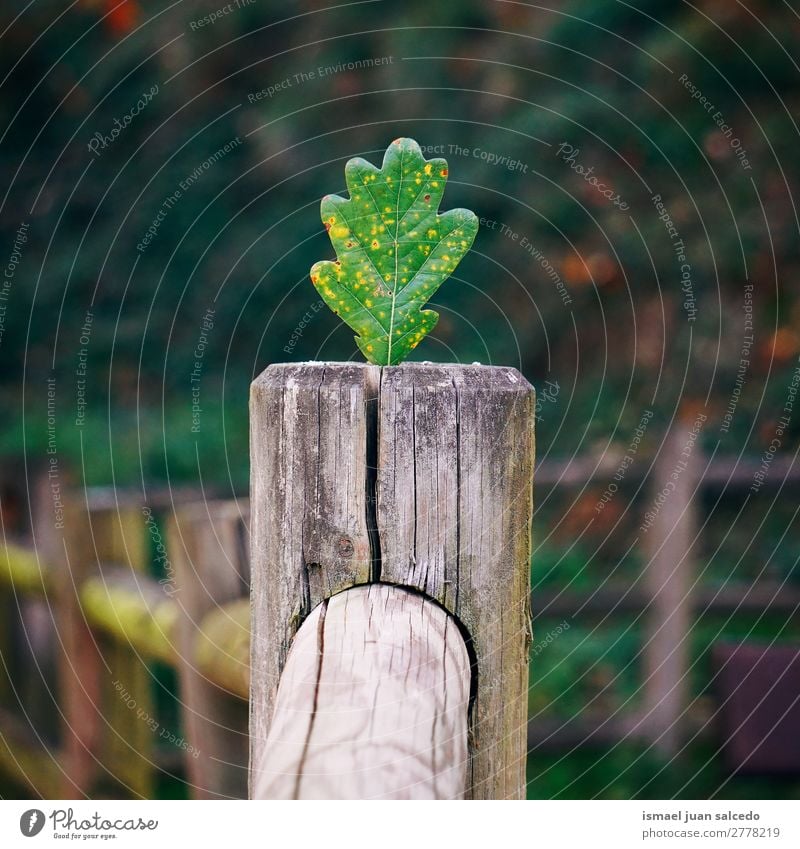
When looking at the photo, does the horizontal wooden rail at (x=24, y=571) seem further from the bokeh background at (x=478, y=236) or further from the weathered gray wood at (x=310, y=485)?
the weathered gray wood at (x=310, y=485)

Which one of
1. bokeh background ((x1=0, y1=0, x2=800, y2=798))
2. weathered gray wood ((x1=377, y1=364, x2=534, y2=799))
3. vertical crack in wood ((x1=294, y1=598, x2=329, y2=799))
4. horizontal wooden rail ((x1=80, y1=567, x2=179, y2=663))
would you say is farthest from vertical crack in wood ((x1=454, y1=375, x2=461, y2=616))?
bokeh background ((x1=0, y1=0, x2=800, y2=798))

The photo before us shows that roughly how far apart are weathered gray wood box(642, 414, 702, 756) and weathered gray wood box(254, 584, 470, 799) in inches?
119

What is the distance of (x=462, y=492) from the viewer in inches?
38.9

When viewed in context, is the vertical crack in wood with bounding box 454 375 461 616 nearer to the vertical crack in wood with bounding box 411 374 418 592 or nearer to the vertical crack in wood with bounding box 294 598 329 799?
the vertical crack in wood with bounding box 411 374 418 592

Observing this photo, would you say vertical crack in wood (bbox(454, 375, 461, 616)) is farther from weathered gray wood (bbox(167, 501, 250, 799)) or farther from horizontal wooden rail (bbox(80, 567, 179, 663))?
horizontal wooden rail (bbox(80, 567, 179, 663))

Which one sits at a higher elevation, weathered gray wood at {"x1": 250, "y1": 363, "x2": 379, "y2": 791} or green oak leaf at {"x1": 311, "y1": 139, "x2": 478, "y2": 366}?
green oak leaf at {"x1": 311, "y1": 139, "x2": 478, "y2": 366}

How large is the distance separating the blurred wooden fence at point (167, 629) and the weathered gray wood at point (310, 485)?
0.87m

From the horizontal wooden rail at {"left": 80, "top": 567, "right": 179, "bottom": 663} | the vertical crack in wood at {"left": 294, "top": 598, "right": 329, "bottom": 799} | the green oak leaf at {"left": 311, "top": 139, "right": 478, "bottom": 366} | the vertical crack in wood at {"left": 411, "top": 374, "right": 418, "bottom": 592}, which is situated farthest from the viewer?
the horizontal wooden rail at {"left": 80, "top": 567, "right": 179, "bottom": 663}

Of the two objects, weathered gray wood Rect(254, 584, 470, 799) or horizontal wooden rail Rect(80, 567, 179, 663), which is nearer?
weathered gray wood Rect(254, 584, 470, 799)

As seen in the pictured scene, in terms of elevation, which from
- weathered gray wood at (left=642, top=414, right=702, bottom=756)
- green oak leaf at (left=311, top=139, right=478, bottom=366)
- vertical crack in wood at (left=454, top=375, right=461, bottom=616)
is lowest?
weathered gray wood at (left=642, top=414, right=702, bottom=756)

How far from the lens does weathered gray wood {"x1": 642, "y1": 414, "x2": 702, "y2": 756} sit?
3.79m

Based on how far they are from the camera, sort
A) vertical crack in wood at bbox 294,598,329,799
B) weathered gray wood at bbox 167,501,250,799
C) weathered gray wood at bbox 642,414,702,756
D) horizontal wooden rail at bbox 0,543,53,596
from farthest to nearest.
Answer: weathered gray wood at bbox 642,414,702,756
horizontal wooden rail at bbox 0,543,53,596
weathered gray wood at bbox 167,501,250,799
vertical crack in wood at bbox 294,598,329,799

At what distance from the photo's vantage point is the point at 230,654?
6.15 ft
